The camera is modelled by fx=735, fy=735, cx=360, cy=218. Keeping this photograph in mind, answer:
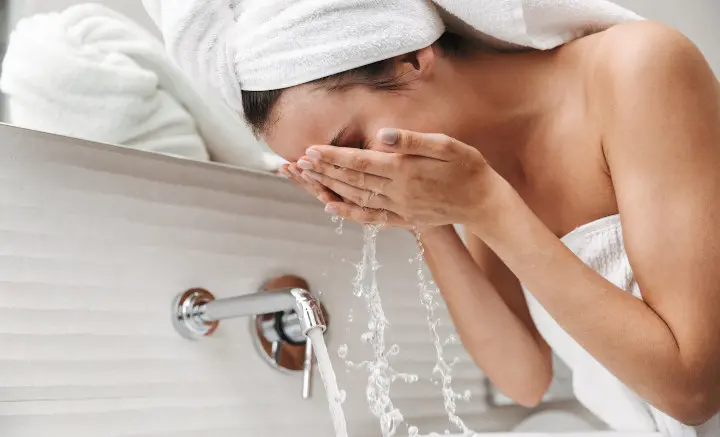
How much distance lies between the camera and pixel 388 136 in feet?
2.55

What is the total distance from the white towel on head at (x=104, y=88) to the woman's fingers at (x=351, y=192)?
0.28 meters

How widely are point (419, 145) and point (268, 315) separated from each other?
52cm

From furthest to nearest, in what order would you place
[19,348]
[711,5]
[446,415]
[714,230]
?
[446,415]
[711,5]
[19,348]
[714,230]

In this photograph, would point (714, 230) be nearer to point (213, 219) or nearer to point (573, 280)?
point (573, 280)

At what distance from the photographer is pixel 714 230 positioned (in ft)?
2.67

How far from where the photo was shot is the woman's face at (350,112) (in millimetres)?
895

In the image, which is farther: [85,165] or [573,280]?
[85,165]

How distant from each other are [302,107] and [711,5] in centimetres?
86

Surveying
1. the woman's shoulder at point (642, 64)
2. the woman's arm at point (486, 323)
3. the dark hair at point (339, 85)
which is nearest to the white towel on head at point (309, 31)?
the dark hair at point (339, 85)

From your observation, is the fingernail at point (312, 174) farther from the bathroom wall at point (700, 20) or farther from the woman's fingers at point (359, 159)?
the bathroom wall at point (700, 20)

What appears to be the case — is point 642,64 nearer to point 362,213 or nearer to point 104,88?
point 362,213

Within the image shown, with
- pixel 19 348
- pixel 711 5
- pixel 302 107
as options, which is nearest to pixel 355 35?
pixel 302 107

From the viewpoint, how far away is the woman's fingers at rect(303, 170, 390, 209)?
87cm

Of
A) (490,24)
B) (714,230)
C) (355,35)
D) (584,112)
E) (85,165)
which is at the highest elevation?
(85,165)
